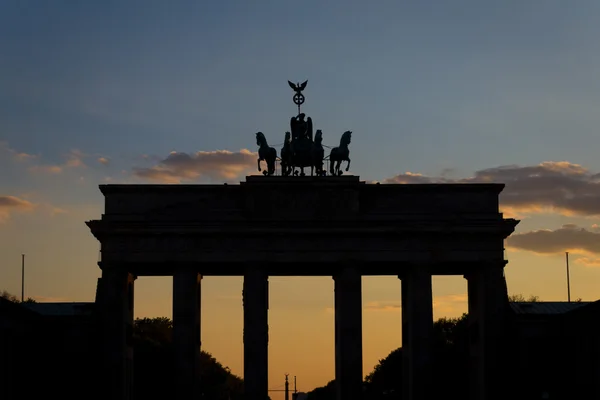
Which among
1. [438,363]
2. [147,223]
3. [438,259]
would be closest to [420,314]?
[438,259]

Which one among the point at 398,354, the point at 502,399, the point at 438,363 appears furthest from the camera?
the point at 398,354

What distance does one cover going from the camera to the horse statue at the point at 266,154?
109 m

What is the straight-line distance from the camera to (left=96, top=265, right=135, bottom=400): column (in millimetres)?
105500

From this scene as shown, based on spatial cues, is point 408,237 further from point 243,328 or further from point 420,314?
point 243,328

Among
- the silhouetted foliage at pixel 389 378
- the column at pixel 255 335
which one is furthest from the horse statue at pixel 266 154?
the silhouetted foliage at pixel 389 378

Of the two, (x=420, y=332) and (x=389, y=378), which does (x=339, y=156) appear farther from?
(x=389, y=378)

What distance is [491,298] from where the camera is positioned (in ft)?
350

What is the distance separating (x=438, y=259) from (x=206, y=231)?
54.0 feet

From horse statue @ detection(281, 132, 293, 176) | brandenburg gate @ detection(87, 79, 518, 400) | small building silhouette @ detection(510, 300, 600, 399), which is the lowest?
small building silhouette @ detection(510, 300, 600, 399)

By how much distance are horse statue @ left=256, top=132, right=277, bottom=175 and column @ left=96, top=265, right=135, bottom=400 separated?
12.6 meters

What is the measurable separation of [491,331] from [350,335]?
991 cm

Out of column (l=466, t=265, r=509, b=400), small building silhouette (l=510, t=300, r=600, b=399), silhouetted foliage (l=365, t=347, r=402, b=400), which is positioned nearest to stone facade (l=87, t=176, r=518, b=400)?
column (l=466, t=265, r=509, b=400)

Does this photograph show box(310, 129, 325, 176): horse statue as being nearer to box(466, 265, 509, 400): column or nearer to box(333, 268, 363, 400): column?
box(333, 268, 363, 400): column

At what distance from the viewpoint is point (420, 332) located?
106875 mm
